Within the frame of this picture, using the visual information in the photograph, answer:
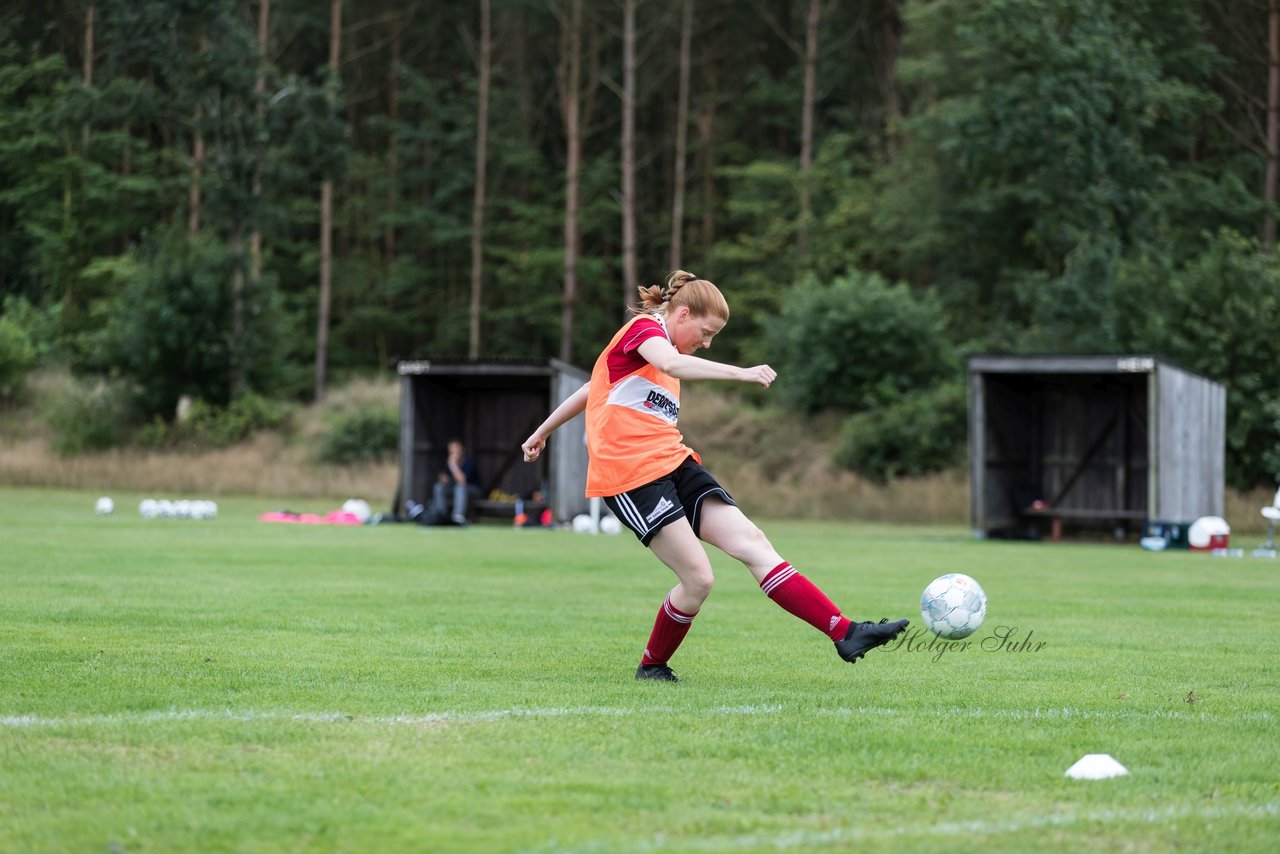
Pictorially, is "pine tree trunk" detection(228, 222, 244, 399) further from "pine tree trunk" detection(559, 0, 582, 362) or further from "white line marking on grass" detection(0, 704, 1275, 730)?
"white line marking on grass" detection(0, 704, 1275, 730)

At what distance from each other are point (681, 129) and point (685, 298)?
1705 inches

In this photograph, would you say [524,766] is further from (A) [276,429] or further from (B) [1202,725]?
(A) [276,429]

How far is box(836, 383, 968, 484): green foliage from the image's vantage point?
36.8 meters

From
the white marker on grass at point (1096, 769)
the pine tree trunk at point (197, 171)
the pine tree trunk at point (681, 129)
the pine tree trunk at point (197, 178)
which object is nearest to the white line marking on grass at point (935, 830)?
the white marker on grass at point (1096, 769)

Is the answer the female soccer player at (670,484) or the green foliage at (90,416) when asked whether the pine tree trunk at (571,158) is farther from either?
the female soccer player at (670,484)

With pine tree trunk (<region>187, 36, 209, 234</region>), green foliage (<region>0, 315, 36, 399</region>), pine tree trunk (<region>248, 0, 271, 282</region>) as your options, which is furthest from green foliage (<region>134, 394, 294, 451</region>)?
pine tree trunk (<region>187, 36, 209, 234</region>)

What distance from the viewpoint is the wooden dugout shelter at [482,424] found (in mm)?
29047

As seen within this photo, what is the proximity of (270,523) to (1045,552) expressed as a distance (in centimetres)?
1184

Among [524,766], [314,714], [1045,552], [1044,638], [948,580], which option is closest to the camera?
[524,766]

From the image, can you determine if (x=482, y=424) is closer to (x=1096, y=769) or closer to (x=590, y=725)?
(x=590, y=725)

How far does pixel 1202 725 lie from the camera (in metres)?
6.57

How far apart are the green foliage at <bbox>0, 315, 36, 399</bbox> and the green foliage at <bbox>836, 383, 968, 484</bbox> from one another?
23.9 metres

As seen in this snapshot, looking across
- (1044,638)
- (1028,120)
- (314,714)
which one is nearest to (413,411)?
(1028,120)

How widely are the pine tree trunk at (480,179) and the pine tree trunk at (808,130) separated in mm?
10017
